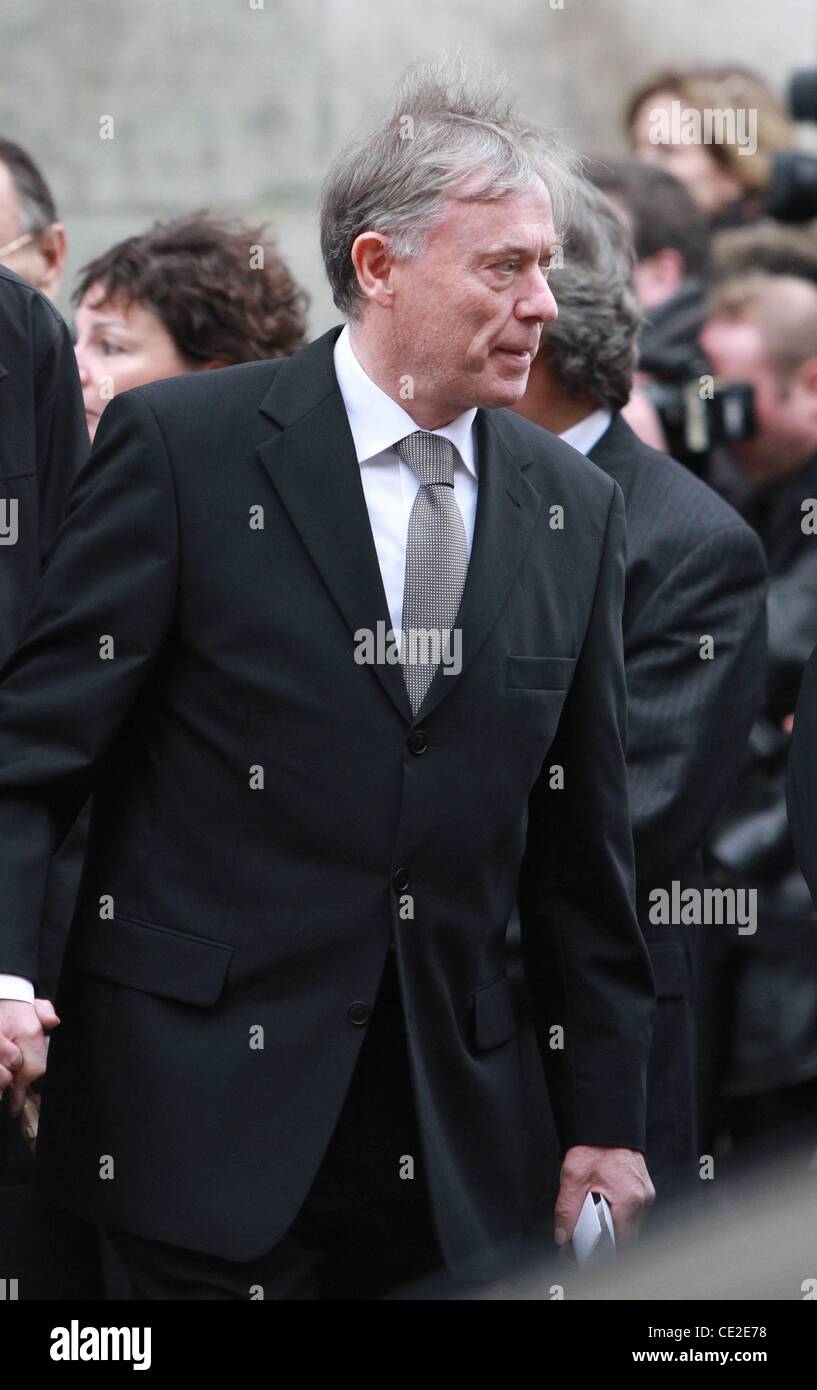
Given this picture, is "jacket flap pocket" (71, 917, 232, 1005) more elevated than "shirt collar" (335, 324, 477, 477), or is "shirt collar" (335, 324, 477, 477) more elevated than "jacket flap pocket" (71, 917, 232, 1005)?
"shirt collar" (335, 324, 477, 477)

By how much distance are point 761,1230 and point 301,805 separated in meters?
1.48

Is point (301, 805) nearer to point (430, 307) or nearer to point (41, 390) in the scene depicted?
point (430, 307)

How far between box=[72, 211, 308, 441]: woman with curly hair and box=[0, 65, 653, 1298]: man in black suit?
36.6 inches

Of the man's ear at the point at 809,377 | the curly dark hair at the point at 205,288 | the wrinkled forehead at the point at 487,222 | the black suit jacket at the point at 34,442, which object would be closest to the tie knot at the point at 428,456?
the wrinkled forehead at the point at 487,222

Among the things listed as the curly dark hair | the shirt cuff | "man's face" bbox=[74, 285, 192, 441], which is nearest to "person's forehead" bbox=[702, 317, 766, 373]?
the curly dark hair

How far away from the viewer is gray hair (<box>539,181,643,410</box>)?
3486 mm

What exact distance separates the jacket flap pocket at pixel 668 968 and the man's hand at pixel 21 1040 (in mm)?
1213

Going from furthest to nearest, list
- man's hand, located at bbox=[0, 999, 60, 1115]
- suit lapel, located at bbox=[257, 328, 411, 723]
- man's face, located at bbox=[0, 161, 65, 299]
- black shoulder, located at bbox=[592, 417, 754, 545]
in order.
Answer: man's face, located at bbox=[0, 161, 65, 299], black shoulder, located at bbox=[592, 417, 754, 545], suit lapel, located at bbox=[257, 328, 411, 723], man's hand, located at bbox=[0, 999, 60, 1115]

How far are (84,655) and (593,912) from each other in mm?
772

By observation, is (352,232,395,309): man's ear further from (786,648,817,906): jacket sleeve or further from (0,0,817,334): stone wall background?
(0,0,817,334): stone wall background

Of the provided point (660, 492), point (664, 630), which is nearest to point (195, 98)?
point (660, 492)

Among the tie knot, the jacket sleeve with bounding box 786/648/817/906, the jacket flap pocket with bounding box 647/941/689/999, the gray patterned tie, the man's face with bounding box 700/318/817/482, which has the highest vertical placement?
the man's face with bounding box 700/318/817/482

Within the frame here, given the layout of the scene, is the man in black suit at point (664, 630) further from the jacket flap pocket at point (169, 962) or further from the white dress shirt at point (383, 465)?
the jacket flap pocket at point (169, 962)

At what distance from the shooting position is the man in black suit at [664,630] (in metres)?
A: 3.35
